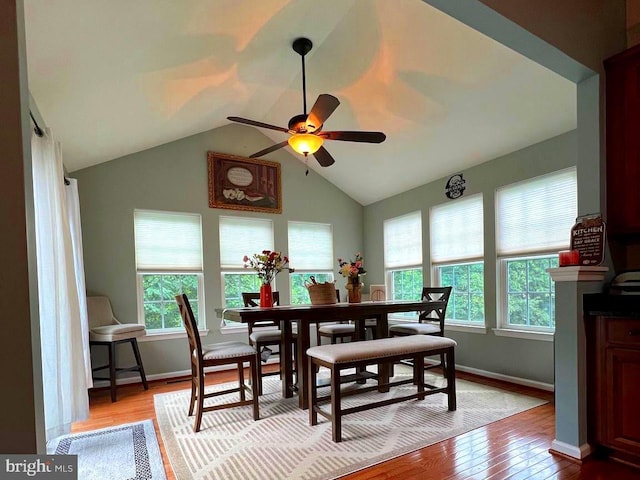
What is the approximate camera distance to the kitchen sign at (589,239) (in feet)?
6.74

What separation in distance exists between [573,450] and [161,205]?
4338 mm

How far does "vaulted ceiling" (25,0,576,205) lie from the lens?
6.78 feet

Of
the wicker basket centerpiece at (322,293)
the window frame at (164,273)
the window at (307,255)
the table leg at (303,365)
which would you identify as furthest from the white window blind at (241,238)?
the table leg at (303,365)

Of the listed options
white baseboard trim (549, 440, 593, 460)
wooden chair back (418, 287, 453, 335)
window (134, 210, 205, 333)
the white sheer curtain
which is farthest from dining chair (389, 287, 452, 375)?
the white sheer curtain

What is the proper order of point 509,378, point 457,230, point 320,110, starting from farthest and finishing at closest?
1. point 457,230
2. point 509,378
3. point 320,110

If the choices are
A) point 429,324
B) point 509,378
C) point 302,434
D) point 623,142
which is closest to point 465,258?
point 429,324

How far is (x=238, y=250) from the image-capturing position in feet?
15.3

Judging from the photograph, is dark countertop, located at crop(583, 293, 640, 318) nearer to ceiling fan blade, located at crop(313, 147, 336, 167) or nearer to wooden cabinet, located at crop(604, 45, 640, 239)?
wooden cabinet, located at crop(604, 45, 640, 239)

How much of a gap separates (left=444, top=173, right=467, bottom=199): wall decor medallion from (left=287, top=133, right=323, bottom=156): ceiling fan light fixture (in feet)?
6.84

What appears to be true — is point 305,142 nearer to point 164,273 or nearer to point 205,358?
point 205,358

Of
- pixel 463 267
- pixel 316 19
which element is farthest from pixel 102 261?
pixel 463 267

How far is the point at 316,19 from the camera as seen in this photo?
2742 mm

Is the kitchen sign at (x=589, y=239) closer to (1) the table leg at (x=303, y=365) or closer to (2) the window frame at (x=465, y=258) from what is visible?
(2) the window frame at (x=465, y=258)

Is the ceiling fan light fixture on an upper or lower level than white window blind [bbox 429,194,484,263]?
upper
